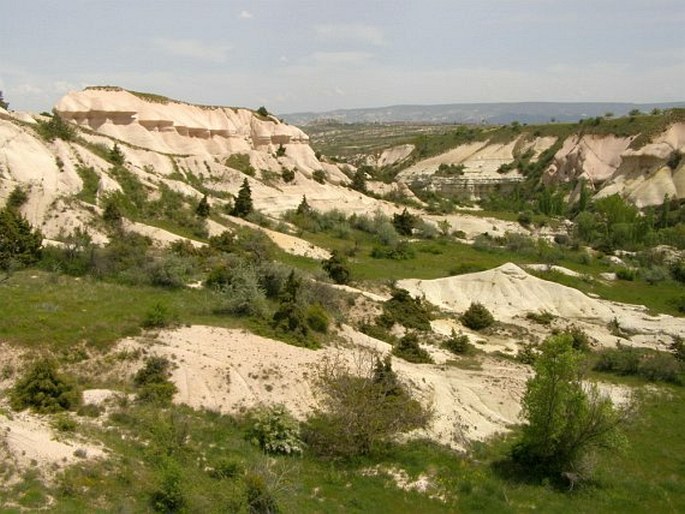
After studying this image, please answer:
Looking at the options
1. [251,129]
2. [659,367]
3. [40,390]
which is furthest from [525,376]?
[251,129]

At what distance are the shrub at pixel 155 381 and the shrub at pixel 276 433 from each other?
2808 mm

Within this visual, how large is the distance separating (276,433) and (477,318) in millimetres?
19367

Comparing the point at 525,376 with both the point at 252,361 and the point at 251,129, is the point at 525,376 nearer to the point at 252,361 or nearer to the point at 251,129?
the point at 252,361

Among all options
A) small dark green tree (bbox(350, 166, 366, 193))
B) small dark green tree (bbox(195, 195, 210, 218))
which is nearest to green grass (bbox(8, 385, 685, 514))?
small dark green tree (bbox(195, 195, 210, 218))

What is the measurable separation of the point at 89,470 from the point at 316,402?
8026 mm

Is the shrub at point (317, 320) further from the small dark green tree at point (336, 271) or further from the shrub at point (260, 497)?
the shrub at point (260, 497)

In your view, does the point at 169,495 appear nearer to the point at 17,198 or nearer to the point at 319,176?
the point at 17,198

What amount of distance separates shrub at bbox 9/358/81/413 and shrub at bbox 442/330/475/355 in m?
17.3

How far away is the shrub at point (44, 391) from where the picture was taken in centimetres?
1672

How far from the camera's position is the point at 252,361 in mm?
20938

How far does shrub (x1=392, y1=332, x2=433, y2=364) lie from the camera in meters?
26.6

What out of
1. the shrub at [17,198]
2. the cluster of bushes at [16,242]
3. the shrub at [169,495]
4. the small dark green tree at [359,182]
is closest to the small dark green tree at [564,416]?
the shrub at [169,495]

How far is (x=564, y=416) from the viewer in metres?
17.1

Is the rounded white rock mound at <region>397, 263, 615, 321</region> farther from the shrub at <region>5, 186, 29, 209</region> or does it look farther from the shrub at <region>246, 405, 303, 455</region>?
the shrub at <region>5, 186, 29, 209</region>
